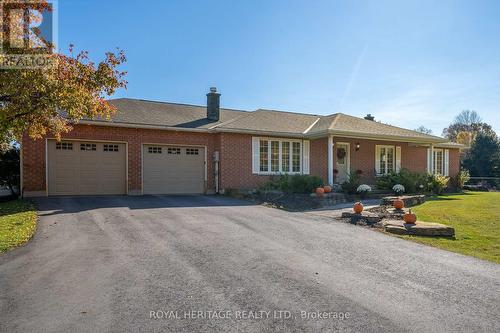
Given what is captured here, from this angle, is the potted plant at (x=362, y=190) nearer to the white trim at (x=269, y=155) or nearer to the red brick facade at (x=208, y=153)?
the red brick facade at (x=208, y=153)

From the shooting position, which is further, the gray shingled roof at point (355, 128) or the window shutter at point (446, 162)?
the window shutter at point (446, 162)

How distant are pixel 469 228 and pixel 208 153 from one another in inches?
425

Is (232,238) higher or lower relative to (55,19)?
lower

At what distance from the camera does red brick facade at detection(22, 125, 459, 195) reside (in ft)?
44.0

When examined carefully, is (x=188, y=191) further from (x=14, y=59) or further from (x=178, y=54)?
(x=14, y=59)

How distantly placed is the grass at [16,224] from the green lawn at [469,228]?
7916mm

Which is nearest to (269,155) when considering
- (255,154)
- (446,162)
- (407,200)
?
(255,154)

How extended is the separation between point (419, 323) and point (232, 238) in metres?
4.26

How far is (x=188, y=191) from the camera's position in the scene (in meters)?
16.1

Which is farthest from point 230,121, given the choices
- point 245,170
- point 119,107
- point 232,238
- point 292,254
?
point 292,254

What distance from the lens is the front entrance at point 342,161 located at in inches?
747

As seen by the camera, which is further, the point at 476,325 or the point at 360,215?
the point at 360,215

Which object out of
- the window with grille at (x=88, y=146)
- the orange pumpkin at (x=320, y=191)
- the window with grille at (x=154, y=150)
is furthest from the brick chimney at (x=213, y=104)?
the orange pumpkin at (x=320, y=191)

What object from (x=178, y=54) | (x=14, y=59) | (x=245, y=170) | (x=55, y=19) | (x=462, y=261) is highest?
(x=178, y=54)
